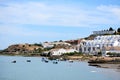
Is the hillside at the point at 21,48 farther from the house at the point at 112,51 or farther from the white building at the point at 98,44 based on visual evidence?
the house at the point at 112,51

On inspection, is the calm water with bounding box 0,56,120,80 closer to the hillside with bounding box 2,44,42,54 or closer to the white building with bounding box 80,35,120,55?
the white building with bounding box 80,35,120,55

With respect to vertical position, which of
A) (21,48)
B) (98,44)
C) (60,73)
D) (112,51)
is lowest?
(60,73)

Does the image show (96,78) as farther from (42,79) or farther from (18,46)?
(18,46)

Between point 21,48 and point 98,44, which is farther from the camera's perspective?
point 21,48

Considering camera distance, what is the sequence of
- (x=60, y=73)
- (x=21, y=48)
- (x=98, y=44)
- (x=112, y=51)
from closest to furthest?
1. (x=60, y=73)
2. (x=112, y=51)
3. (x=98, y=44)
4. (x=21, y=48)

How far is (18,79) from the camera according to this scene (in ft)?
129

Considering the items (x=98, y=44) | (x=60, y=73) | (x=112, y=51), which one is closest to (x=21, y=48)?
(x=98, y=44)

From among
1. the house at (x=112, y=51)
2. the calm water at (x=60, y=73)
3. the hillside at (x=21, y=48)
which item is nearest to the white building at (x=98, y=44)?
the house at (x=112, y=51)

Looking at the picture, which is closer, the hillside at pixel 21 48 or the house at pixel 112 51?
the house at pixel 112 51

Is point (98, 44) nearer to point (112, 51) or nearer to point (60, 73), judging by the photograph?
point (112, 51)

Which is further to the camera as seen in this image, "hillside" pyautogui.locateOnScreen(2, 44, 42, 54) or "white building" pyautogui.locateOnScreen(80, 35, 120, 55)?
"hillside" pyautogui.locateOnScreen(2, 44, 42, 54)

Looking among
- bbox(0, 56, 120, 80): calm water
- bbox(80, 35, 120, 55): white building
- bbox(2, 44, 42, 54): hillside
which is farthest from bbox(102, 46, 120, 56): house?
bbox(2, 44, 42, 54): hillside

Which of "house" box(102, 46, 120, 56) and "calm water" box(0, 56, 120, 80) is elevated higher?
"house" box(102, 46, 120, 56)

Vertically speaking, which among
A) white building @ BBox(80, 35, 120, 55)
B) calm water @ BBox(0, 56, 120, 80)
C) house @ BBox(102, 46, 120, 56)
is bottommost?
calm water @ BBox(0, 56, 120, 80)
